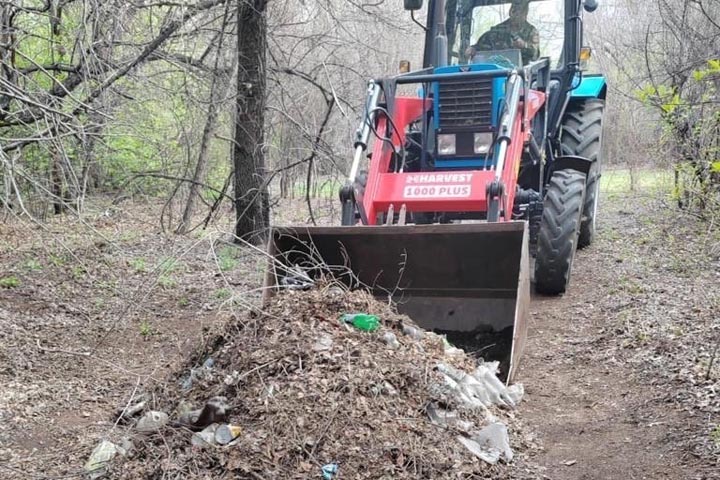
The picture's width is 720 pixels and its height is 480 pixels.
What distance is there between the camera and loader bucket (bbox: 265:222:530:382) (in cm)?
534

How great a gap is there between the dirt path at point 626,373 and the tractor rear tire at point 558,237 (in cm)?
21

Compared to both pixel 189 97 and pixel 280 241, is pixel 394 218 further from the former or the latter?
pixel 189 97

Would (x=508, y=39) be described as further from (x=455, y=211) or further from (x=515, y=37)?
(x=455, y=211)

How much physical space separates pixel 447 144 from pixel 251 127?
3.63 metres

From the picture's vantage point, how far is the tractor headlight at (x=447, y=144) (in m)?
6.08

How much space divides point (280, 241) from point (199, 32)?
13.3ft

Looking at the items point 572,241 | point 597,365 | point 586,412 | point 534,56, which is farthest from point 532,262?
point 586,412

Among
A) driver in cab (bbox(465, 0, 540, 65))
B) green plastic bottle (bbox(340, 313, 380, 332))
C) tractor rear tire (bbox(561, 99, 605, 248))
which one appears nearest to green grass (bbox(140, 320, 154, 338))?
green plastic bottle (bbox(340, 313, 380, 332))

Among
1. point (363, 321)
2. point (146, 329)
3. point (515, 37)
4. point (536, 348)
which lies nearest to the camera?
point (363, 321)

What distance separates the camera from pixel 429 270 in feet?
18.2

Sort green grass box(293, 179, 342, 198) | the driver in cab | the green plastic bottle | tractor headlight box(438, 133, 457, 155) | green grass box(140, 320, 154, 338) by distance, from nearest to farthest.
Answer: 1. the green plastic bottle
2. tractor headlight box(438, 133, 457, 155)
3. green grass box(140, 320, 154, 338)
4. the driver in cab
5. green grass box(293, 179, 342, 198)

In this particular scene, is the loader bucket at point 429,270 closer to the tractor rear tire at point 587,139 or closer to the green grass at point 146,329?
the green grass at point 146,329

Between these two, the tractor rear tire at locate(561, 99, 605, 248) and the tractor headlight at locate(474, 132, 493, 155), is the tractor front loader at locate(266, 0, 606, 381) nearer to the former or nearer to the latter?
the tractor headlight at locate(474, 132, 493, 155)

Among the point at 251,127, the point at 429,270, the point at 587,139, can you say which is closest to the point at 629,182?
the point at 587,139
